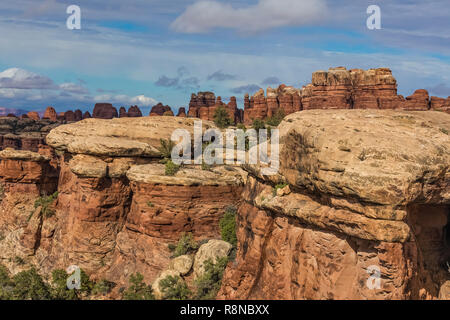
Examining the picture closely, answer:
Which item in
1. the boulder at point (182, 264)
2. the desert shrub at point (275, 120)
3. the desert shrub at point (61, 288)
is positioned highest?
the desert shrub at point (275, 120)

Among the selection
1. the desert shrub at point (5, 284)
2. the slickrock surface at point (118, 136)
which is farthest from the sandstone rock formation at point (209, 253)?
the desert shrub at point (5, 284)

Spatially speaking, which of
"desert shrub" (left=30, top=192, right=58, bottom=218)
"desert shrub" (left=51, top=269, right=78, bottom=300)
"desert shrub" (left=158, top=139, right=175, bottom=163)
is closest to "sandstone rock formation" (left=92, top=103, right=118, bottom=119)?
"desert shrub" (left=30, top=192, right=58, bottom=218)

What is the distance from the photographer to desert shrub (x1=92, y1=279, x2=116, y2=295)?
24688 mm

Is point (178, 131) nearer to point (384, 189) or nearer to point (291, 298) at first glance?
point (291, 298)

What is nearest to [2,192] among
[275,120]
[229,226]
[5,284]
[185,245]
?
[5,284]

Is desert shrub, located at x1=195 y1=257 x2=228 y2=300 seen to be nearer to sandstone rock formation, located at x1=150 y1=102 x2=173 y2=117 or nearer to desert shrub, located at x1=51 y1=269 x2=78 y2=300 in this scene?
desert shrub, located at x1=51 y1=269 x2=78 y2=300

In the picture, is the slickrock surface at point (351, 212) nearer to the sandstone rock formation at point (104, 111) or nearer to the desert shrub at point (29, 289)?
the desert shrub at point (29, 289)

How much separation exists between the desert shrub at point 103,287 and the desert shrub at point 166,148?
338 inches

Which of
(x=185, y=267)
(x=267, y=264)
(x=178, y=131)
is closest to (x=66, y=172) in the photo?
(x=178, y=131)

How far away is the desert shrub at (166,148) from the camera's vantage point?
2811 centimetres

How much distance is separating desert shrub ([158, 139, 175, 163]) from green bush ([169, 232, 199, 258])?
6.06m

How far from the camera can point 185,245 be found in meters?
23.8

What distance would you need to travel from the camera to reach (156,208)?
24484 millimetres
